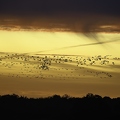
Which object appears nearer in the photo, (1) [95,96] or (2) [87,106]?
(2) [87,106]

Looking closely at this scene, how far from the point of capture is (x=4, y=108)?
9094 centimetres

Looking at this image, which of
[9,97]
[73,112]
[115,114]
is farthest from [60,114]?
[9,97]

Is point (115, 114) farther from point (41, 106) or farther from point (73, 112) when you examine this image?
point (41, 106)

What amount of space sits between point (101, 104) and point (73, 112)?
19.7 feet

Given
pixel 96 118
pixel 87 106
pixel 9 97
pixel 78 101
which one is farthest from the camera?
pixel 9 97

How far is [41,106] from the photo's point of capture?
93.7 meters

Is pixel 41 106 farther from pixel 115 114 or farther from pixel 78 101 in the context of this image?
pixel 115 114

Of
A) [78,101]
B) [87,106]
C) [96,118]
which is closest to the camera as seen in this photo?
[96,118]

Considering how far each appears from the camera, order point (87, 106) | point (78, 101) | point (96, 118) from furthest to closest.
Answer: point (78, 101)
point (87, 106)
point (96, 118)

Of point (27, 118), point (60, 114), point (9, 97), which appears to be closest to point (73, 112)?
point (60, 114)

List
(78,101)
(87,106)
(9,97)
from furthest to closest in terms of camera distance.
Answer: (9,97), (78,101), (87,106)

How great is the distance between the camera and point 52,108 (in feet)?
301

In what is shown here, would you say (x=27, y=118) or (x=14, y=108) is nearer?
(x=27, y=118)

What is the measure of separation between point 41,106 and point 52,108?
2.51m
